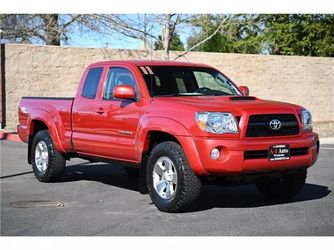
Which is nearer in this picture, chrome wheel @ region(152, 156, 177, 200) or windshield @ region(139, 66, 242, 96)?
chrome wheel @ region(152, 156, 177, 200)

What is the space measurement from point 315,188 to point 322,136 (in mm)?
9660

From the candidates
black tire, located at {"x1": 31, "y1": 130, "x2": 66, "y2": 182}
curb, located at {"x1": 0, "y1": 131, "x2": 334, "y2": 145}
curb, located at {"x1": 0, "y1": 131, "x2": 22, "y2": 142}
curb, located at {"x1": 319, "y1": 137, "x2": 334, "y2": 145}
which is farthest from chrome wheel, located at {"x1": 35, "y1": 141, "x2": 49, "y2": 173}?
curb, located at {"x1": 319, "y1": 137, "x2": 334, "y2": 145}

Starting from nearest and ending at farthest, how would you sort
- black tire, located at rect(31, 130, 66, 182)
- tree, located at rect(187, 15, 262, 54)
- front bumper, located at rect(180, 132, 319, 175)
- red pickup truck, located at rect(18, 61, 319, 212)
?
front bumper, located at rect(180, 132, 319, 175) → red pickup truck, located at rect(18, 61, 319, 212) → black tire, located at rect(31, 130, 66, 182) → tree, located at rect(187, 15, 262, 54)

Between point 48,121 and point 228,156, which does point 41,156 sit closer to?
point 48,121

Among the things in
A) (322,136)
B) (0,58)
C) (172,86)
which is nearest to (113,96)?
(172,86)

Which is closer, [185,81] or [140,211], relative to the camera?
[140,211]

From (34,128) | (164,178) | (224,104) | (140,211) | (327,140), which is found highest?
(224,104)

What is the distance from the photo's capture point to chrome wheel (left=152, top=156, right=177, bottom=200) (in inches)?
256

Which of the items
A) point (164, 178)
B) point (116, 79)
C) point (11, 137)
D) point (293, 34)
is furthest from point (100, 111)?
point (293, 34)

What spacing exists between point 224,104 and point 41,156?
3.83 meters

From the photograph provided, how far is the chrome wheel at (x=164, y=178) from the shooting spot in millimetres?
6508

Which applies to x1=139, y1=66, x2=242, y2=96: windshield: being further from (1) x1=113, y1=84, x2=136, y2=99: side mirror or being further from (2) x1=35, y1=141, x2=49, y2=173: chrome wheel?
(2) x1=35, y1=141, x2=49, y2=173: chrome wheel

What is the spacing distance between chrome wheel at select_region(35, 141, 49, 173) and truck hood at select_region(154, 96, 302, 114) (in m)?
2.75

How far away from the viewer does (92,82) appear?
8156mm
